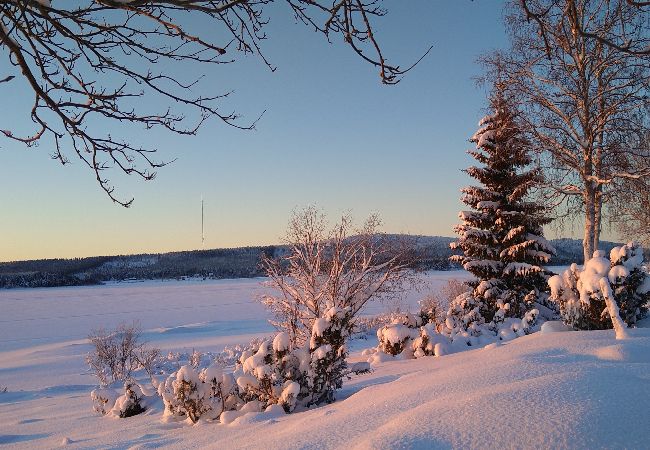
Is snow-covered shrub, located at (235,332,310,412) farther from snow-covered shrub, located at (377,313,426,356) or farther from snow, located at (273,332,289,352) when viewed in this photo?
snow-covered shrub, located at (377,313,426,356)

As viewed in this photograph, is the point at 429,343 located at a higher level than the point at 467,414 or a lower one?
lower

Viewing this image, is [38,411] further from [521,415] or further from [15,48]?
[521,415]

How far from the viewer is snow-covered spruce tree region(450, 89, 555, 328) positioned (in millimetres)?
14508

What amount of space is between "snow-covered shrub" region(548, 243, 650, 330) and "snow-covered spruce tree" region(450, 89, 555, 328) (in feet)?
17.8

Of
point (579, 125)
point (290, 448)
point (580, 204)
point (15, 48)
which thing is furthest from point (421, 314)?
point (15, 48)

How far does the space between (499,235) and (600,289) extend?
7289 mm

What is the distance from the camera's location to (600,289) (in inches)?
313

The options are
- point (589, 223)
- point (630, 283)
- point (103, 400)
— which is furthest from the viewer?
point (589, 223)

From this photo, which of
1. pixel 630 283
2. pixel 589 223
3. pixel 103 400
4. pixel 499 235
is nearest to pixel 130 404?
pixel 103 400

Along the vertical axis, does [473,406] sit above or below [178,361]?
above

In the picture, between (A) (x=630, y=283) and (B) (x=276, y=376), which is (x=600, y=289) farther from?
(B) (x=276, y=376)

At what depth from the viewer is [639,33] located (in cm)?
1061

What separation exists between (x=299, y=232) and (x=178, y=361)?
682 cm

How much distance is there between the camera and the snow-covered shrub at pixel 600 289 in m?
8.09
